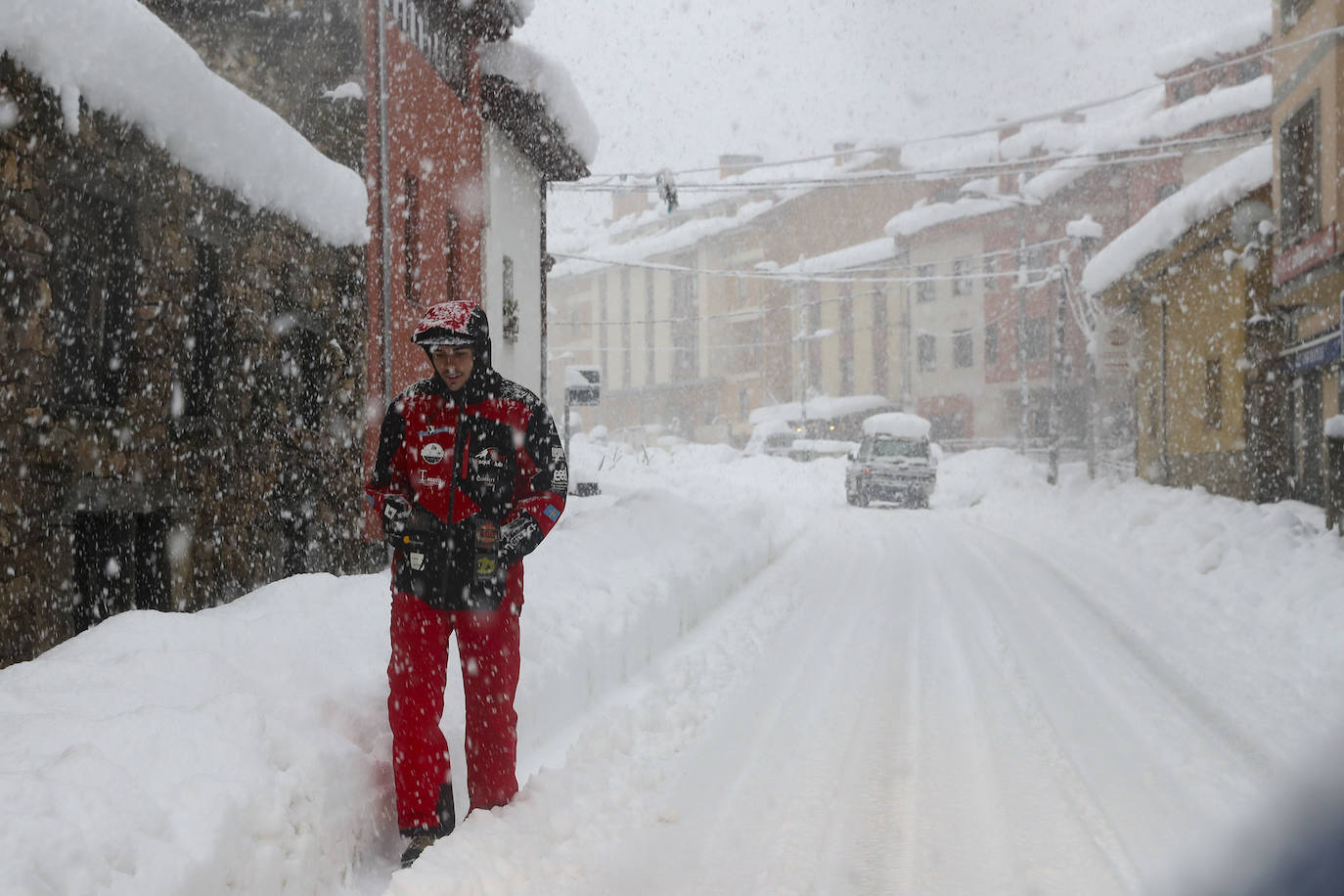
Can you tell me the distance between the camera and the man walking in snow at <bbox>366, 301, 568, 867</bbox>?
350 cm

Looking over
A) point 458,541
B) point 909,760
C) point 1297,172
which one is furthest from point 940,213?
point 458,541

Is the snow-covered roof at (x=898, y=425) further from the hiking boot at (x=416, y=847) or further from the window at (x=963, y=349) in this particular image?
the hiking boot at (x=416, y=847)

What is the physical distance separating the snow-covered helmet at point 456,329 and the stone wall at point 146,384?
2143mm

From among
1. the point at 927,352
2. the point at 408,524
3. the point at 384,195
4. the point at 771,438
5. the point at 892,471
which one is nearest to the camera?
the point at 408,524

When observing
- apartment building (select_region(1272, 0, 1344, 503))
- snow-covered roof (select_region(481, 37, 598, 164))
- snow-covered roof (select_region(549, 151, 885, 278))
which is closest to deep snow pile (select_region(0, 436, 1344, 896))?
apartment building (select_region(1272, 0, 1344, 503))

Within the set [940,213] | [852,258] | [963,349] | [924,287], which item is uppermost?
[940,213]

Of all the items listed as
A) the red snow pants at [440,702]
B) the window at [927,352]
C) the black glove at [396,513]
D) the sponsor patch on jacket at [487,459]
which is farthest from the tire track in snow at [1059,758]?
the window at [927,352]

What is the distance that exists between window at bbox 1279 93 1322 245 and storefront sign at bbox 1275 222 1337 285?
37cm

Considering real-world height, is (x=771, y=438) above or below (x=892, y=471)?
above

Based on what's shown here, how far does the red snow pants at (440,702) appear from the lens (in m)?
3.45

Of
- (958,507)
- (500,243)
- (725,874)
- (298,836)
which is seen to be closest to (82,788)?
(298,836)

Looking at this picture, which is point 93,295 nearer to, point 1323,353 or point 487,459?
point 487,459

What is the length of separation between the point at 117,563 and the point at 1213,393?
65.7ft

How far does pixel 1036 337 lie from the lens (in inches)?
1742
